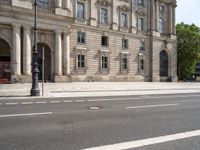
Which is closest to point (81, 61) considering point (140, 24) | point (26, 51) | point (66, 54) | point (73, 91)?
point (66, 54)

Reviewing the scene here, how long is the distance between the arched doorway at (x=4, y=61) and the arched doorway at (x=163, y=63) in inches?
1133

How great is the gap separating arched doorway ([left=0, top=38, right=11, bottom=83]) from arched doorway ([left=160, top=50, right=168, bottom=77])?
94.4ft

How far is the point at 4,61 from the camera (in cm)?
3247

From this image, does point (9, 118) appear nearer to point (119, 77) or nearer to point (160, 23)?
point (119, 77)

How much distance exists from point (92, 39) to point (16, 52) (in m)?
12.4

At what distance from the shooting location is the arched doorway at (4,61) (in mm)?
31141

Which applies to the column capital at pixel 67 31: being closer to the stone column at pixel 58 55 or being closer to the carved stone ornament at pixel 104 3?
the stone column at pixel 58 55

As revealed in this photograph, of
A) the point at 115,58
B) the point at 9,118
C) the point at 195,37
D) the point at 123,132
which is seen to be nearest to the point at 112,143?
the point at 123,132

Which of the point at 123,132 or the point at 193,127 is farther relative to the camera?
the point at 193,127

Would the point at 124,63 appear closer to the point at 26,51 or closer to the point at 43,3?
the point at 43,3

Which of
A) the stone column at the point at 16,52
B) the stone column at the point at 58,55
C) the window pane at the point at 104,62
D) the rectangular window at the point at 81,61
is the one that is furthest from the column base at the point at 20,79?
the window pane at the point at 104,62

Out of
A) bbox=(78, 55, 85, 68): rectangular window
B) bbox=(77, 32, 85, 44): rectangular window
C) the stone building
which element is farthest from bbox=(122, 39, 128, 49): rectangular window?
bbox=(78, 55, 85, 68): rectangular window

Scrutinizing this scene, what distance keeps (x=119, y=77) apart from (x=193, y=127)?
35192 millimetres

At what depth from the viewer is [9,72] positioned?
31.5 meters
